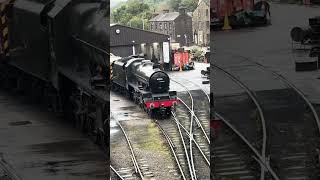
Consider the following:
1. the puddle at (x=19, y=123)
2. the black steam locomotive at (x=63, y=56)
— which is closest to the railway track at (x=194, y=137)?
the black steam locomotive at (x=63, y=56)

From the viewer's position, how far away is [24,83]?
12.5 feet

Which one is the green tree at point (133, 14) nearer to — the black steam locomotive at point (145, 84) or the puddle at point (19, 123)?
the black steam locomotive at point (145, 84)

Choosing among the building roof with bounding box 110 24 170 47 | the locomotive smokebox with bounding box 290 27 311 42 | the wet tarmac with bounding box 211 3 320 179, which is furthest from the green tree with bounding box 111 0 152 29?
the locomotive smokebox with bounding box 290 27 311 42

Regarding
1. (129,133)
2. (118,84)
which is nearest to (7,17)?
(118,84)

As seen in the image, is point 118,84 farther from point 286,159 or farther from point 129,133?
point 286,159

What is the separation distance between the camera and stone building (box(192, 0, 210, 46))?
2332mm

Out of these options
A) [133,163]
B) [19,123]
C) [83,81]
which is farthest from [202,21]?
[19,123]

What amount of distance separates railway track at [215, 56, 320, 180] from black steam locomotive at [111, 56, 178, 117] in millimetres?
360

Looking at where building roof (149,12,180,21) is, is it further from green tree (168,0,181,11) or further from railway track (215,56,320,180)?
railway track (215,56,320,180)

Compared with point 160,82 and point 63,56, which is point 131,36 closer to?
point 160,82

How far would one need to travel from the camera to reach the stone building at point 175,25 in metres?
2.35

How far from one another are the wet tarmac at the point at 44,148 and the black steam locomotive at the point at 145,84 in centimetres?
69

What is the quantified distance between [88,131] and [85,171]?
0.92ft

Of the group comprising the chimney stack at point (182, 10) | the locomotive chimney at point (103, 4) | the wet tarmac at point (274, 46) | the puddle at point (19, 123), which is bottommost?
the puddle at point (19, 123)
